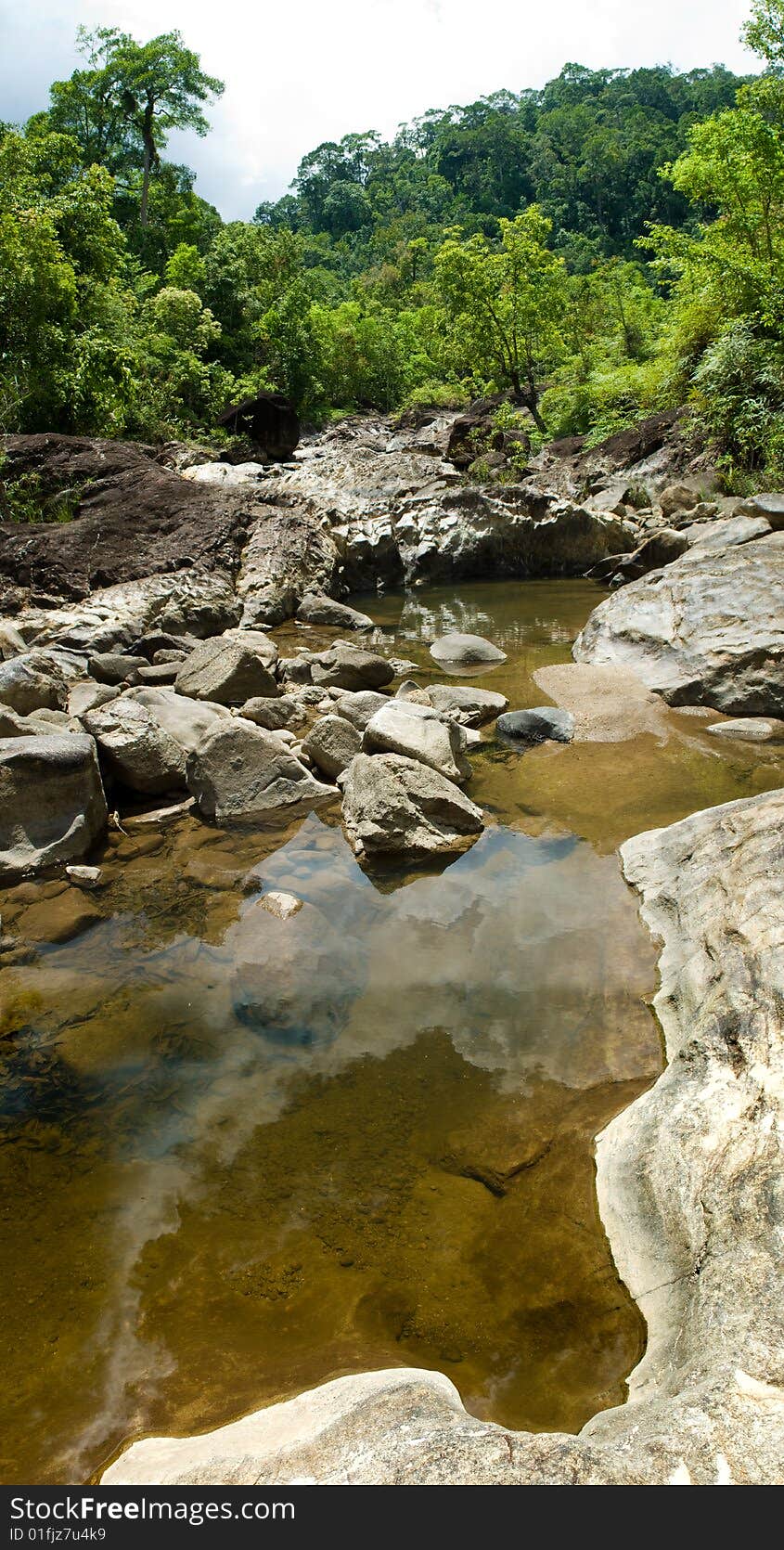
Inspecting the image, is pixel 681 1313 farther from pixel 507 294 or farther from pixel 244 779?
pixel 507 294

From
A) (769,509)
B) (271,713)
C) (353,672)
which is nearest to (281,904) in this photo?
(271,713)

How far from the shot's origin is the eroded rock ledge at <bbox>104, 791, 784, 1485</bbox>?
1.71 m

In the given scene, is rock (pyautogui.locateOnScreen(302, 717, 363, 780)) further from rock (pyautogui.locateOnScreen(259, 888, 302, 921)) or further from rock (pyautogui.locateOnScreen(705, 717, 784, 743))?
rock (pyautogui.locateOnScreen(705, 717, 784, 743))

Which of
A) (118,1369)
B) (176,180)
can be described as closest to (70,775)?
(118,1369)

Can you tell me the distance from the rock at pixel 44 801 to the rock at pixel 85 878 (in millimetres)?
184

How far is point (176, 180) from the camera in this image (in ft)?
116

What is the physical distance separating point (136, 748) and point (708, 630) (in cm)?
530

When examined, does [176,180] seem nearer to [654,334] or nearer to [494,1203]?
[654,334]

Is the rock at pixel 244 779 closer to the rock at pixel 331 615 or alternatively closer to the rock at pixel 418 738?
the rock at pixel 418 738

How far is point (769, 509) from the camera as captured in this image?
9430 mm

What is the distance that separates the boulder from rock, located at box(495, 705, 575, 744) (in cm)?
238

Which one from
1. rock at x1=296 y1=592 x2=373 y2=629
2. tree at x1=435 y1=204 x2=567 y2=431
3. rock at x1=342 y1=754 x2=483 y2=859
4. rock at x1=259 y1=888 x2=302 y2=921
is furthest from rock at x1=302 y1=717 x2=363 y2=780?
tree at x1=435 y1=204 x2=567 y2=431

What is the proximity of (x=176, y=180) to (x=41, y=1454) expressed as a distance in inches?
1742

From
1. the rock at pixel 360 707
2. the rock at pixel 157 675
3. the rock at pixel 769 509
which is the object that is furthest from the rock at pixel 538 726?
the rock at pixel 769 509
